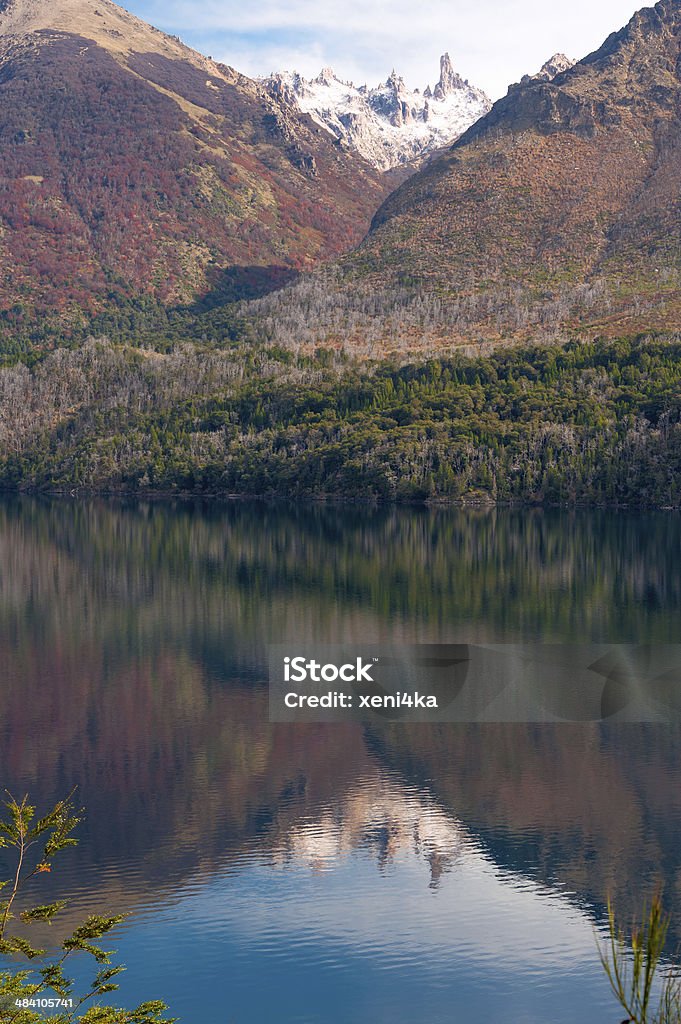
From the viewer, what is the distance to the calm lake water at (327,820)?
25.3 metres

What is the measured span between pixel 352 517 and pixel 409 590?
6985 centimetres

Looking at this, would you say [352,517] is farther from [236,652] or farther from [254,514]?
[236,652]

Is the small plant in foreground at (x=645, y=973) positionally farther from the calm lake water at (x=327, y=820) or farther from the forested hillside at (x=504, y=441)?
the forested hillside at (x=504, y=441)

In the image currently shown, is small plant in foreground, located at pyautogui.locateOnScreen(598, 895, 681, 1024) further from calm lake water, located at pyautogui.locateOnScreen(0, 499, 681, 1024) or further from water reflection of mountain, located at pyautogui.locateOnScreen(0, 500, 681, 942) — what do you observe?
water reflection of mountain, located at pyautogui.locateOnScreen(0, 500, 681, 942)

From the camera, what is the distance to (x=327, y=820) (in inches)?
1325

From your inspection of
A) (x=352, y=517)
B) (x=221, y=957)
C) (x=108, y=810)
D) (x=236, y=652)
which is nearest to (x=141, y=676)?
(x=236, y=652)

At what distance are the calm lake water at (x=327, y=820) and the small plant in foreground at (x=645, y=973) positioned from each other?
0.86 meters

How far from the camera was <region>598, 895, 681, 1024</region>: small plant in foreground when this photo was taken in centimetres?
1252

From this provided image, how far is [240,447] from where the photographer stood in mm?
197875

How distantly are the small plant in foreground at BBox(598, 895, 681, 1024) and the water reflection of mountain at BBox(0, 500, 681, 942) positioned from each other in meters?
2.98

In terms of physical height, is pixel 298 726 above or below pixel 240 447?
below

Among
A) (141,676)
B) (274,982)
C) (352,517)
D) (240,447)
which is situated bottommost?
(274,982)

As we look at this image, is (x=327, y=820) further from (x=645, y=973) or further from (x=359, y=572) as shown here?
(x=359, y=572)

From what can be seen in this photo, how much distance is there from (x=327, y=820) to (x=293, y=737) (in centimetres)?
939
